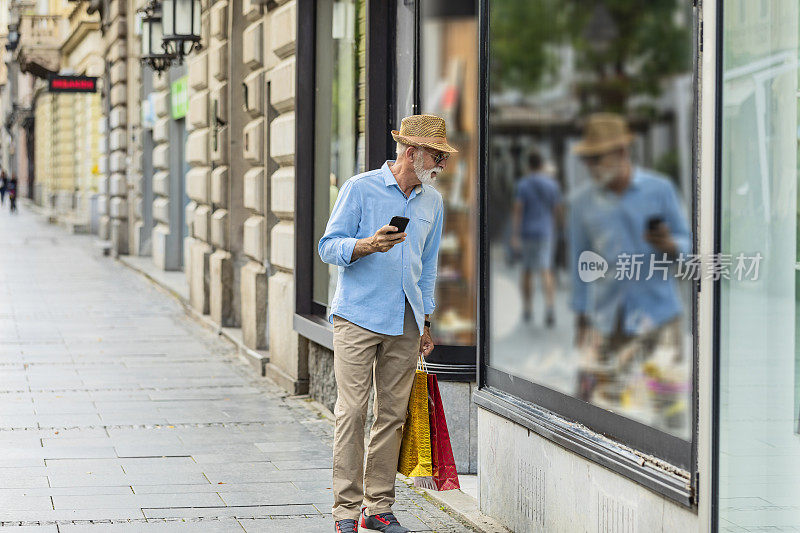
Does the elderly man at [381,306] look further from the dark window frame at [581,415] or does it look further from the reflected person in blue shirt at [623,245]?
the reflected person in blue shirt at [623,245]

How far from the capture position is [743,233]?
3924mm

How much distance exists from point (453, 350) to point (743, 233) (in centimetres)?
313

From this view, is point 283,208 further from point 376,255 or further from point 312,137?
point 376,255

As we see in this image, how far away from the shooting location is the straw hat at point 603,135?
14.7 feet

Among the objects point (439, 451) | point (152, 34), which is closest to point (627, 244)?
point (439, 451)

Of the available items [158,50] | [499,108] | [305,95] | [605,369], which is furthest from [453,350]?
[158,50]

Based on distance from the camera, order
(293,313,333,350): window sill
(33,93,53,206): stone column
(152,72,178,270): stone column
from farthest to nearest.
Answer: (33,93,53,206): stone column → (152,72,178,270): stone column → (293,313,333,350): window sill

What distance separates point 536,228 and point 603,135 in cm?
85

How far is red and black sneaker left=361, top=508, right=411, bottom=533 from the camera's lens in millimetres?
5637

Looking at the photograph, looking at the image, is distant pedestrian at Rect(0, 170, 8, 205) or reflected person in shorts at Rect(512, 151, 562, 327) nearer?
reflected person in shorts at Rect(512, 151, 562, 327)

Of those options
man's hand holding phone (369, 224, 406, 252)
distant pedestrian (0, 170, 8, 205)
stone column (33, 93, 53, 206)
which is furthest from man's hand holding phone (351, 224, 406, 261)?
distant pedestrian (0, 170, 8, 205)

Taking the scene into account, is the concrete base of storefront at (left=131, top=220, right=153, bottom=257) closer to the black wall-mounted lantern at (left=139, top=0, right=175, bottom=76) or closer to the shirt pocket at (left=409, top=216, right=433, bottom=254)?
the black wall-mounted lantern at (left=139, top=0, right=175, bottom=76)

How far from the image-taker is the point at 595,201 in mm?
4773

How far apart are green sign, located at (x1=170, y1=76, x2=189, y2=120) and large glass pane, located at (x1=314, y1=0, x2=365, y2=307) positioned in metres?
8.47
